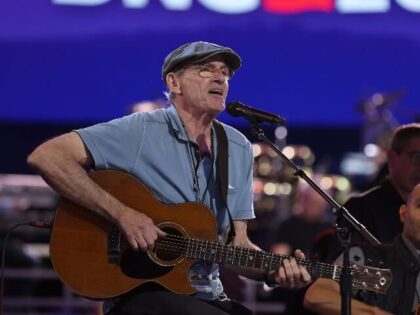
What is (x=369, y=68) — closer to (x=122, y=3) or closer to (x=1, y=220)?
(x=122, y=3)

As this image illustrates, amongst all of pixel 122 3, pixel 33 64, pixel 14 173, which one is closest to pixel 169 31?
pixel 122 3

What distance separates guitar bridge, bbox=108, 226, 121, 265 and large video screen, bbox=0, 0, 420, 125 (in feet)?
17.0

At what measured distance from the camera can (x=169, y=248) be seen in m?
4.47

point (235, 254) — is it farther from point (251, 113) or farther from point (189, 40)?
point (189, 40)

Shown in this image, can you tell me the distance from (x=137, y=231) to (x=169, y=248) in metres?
0.20

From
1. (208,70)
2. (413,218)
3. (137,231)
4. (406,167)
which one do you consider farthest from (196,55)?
(406,167)

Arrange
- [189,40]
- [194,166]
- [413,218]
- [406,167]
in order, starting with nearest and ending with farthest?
[194,166]
[413,218]
[406,167]
[189,40]

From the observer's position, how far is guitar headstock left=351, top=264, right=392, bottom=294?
181 inches

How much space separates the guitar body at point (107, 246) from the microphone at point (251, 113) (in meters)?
0.47

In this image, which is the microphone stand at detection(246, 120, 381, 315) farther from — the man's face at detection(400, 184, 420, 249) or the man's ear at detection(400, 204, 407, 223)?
the man's ear at detection(400, 204, 407, 223)

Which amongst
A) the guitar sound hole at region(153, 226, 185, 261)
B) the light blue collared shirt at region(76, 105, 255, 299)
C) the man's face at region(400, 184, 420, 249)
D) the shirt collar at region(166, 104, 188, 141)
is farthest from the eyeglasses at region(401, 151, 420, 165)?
the guitar sound hole at region(153, 226, 185, 261)

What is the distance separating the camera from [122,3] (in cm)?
975

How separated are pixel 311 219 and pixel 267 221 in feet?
7.20

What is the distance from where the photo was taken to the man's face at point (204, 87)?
4742 millimetres
